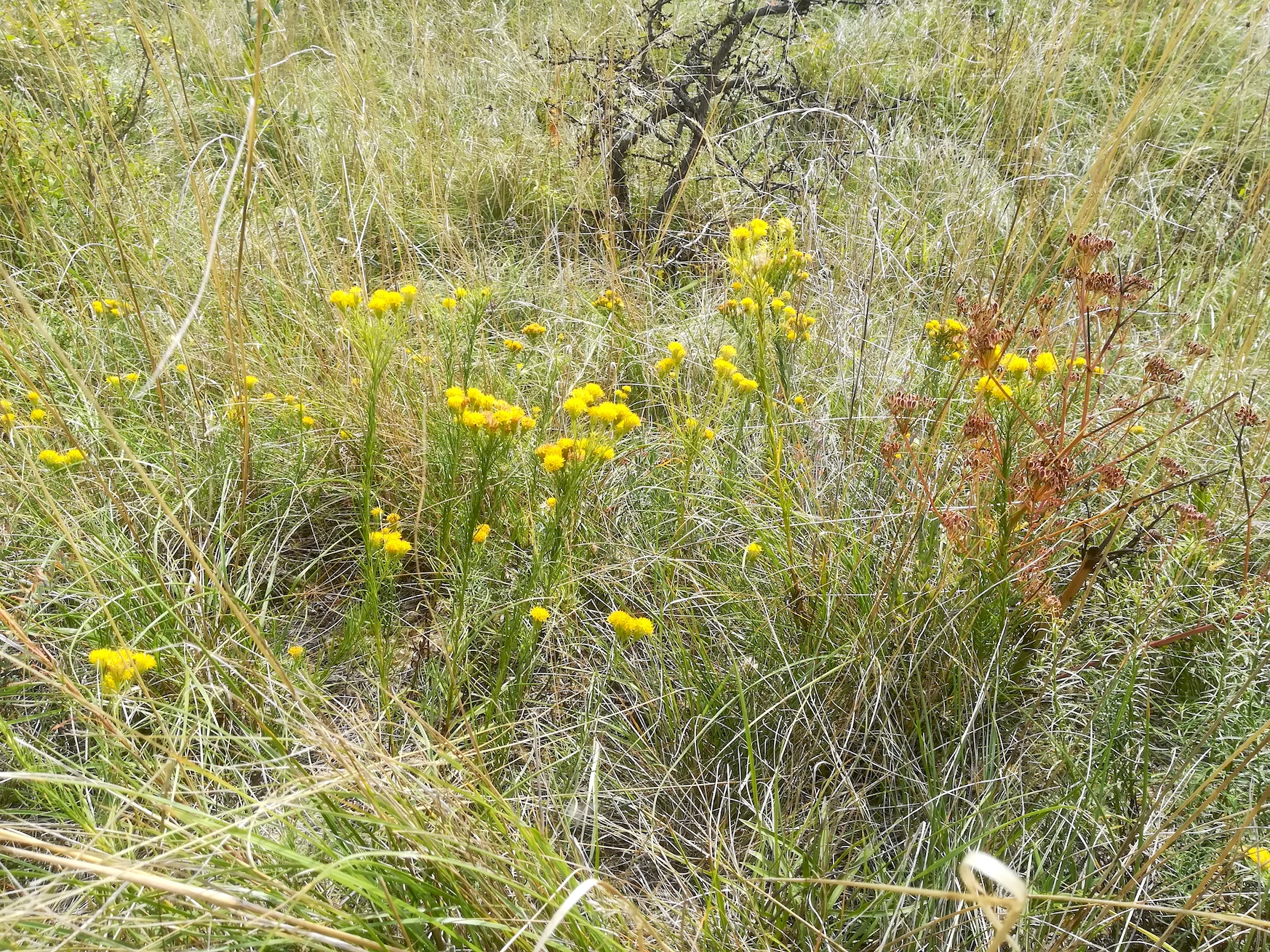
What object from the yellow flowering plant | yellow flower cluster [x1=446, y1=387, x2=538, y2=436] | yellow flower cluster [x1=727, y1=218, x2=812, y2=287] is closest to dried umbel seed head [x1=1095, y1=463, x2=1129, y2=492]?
the yellow flowering plant

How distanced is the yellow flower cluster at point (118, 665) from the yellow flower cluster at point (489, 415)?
530 mm

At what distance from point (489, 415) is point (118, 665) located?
0.58 m

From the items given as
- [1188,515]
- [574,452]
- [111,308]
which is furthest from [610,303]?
[1188,515]

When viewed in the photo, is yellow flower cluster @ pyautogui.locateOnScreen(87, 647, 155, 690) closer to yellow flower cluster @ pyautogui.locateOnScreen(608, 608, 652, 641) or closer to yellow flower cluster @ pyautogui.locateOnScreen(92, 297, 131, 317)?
yellow flower cluster @ pyautogui.locateOnScreen(608, 608, 652, 641)

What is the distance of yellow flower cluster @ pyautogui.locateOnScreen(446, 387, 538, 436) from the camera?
3.93 ft

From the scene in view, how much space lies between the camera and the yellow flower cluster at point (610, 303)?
7.42ft

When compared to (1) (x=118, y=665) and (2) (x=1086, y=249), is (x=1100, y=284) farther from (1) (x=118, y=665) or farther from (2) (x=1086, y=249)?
(1) (x=118, y=665)

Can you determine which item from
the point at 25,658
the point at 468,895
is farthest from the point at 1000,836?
the point at 25,658

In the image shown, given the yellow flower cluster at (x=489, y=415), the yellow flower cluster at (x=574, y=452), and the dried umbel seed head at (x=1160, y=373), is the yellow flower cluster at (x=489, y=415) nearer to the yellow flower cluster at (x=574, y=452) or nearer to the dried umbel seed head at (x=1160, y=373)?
the yellow flower cluster at (x=574, y=452)

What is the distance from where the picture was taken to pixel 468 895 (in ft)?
3.01

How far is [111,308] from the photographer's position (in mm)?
2129

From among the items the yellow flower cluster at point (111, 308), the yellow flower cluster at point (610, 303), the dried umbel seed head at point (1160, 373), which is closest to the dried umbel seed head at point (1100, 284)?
the dried umbel seed head at point (1160, 373)

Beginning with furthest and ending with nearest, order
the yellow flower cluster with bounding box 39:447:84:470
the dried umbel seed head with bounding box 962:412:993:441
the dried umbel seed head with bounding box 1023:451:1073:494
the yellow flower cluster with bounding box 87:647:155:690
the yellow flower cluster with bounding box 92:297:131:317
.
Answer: the yellow flower cluster with bounding box 92:297:131:317 < the yellow flower cluster with bounding box 39:447:84:470 < the dried umbel seed head with bounding box 962:412:993:441 < the dried umbel seed head with bounding box 1023:451:1073:494 < the yellow flower cluster with bounding box 87:647:155:690

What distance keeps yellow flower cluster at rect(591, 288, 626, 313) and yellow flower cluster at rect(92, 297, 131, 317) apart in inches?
47.6
